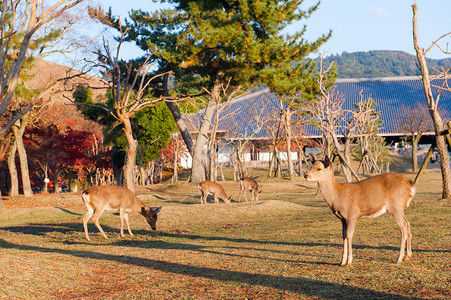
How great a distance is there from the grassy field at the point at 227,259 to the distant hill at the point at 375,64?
12163cm

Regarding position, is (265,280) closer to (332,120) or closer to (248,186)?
(248,186)

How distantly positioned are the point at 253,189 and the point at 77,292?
1621 centimetres

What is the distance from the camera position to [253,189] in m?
22.4

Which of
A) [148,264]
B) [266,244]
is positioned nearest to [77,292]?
[148,264]

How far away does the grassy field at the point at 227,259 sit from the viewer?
6.09 meters

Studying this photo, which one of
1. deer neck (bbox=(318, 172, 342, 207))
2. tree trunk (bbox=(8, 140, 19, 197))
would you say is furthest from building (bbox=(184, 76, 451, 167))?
deer neck (bbox=(318, 172, 342, 207))

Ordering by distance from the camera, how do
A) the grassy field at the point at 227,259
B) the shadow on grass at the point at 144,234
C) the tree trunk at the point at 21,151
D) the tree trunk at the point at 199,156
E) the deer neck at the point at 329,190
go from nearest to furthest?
the grassy field at the point at 227,259 → the deer neck at the point at 329,190 → the shadow on grass at the point at 144,234 → the tree trunk at the point at 21,151 → the tree trunk at the point at 199,156

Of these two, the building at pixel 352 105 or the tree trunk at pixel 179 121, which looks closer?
the tree trunk at pixel 179 121

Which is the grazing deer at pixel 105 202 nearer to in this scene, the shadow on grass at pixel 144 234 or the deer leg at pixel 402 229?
the shadow on grass at pixel 144 234

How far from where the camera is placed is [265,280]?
654 cm

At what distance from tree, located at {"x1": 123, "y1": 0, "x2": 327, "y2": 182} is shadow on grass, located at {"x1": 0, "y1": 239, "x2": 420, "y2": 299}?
1724cm

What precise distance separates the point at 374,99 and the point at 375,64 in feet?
393

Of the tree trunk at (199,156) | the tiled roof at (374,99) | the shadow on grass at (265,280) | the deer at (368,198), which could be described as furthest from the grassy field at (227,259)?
the tiled roof at (374,99)

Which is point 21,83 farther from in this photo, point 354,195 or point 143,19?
point 354,195
